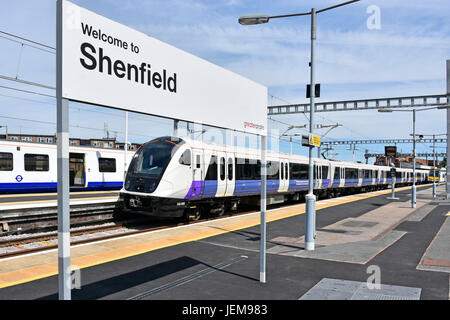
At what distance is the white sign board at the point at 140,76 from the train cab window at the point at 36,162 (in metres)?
16.3

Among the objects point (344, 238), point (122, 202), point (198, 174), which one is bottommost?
point (344, 238)

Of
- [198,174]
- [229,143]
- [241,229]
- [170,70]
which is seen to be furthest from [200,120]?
[229,143]

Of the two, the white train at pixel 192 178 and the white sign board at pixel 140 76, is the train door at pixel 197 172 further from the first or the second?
the white sign board at pixel 140 76

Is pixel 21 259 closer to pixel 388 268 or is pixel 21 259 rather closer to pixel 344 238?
pixel 388 268

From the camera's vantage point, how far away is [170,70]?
15.7 ft

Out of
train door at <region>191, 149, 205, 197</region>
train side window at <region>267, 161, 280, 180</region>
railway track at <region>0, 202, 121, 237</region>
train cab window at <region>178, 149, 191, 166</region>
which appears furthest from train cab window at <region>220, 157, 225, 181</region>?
railway track at <region>0, 202, 121, 237</region>

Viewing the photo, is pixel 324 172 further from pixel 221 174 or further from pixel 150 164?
pixel 150 164

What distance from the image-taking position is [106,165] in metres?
23.4

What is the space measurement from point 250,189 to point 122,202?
599 cm

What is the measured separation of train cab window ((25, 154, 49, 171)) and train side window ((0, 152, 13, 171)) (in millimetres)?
766

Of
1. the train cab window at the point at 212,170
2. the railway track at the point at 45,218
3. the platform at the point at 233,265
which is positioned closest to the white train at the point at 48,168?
the railway track at the point at 45,218

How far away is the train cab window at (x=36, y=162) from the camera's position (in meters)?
18.7

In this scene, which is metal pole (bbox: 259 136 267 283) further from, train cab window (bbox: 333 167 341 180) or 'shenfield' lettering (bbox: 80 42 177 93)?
train cab window (bbox: 333 167 341 180)

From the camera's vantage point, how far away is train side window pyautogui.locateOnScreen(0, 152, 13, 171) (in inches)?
694
